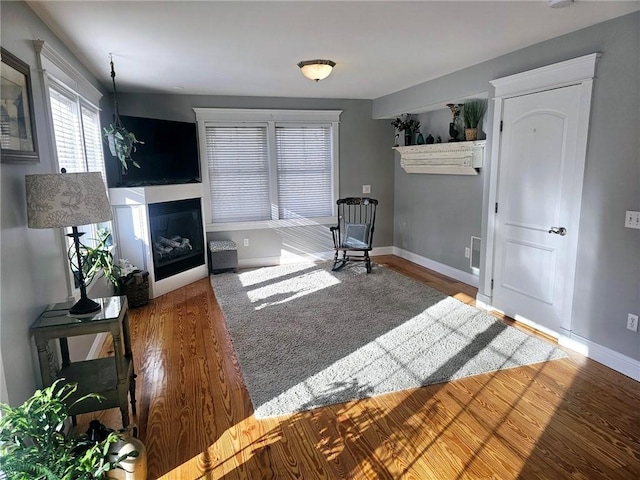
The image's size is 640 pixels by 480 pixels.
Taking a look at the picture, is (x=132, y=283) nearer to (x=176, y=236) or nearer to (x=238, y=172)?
(x=176, y=236)

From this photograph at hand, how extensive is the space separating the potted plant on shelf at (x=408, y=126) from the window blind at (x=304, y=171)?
100cm

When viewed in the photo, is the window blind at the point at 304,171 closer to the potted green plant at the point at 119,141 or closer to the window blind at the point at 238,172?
the window blind at the point at 238,172

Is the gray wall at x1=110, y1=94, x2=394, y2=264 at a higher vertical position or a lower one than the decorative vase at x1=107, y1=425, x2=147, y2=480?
higher

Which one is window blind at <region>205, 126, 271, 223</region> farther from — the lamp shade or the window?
the lamp shade

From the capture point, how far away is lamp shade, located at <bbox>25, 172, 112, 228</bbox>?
1886 mm

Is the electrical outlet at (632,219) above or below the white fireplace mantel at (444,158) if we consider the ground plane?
below

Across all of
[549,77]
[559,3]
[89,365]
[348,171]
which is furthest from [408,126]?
[89,365]

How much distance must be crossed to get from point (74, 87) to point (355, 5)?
7.38 ft

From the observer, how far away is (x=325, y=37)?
3014 mm

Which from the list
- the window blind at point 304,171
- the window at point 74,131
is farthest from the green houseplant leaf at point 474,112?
the window at point 74,131

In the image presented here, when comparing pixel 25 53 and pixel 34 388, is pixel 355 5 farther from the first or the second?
pixel 34 388

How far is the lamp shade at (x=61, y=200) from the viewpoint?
1886 millimetres

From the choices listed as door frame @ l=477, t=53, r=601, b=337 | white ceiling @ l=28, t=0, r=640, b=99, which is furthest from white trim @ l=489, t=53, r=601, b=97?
white ceiling @ l=28, t=0, r=640, b=99

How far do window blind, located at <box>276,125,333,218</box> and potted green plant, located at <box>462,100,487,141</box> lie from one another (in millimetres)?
2104
